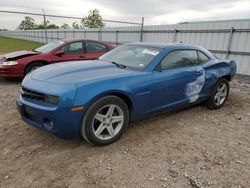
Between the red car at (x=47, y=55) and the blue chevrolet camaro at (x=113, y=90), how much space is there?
3129mm

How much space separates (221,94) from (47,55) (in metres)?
4.99

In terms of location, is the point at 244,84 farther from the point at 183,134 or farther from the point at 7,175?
the point at 7,175

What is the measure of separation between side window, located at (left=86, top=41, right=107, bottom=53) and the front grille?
453cm

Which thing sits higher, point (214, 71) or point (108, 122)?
point (214, 71)

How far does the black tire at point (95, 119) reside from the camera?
2.85m

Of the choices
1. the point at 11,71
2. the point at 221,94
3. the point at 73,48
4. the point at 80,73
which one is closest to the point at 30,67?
the point at 11,71

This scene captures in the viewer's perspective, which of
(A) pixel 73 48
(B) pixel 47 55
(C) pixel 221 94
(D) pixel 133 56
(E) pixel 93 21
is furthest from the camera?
(E) pixel 93 21

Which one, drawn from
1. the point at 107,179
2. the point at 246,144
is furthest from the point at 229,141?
the point at 107,179

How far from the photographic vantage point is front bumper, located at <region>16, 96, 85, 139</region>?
8.83 feet

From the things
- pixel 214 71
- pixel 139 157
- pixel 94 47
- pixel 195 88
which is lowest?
pixel 139 157

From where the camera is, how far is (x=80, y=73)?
3164 mm

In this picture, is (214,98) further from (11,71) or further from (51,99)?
(11,71)

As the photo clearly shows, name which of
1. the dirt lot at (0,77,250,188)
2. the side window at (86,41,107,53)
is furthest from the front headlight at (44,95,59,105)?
the side window at (86,41,107,53)

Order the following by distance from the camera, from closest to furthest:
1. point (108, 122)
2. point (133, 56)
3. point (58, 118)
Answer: point (58, 118)
point (108, 122)
point (133, 56)
